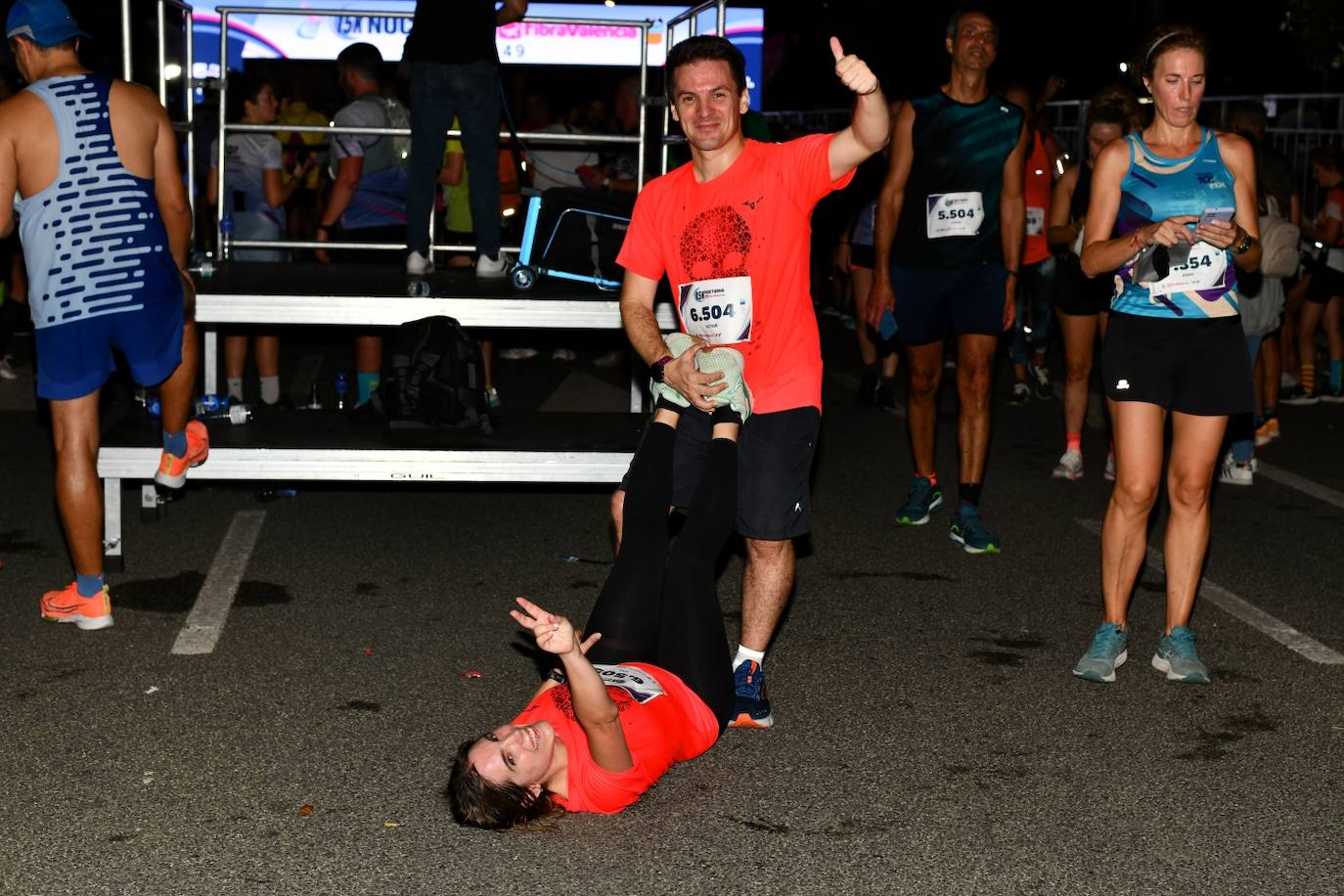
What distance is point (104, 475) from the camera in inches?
265

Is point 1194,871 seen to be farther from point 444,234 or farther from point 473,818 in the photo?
point 444,234

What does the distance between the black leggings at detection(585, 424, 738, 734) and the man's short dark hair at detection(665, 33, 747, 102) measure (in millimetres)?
1127

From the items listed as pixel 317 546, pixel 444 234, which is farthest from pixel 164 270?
pixel 444 234

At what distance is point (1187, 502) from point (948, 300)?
2.23m

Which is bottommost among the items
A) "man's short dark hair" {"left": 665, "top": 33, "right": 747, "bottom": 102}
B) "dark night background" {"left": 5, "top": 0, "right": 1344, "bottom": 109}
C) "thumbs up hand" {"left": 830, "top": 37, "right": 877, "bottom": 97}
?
"thumbs up hand" {"left": 830, "top": 37, "right": 877, "bottom": 97}

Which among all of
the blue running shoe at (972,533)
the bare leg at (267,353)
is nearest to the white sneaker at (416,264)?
the bare leg at (267,353)

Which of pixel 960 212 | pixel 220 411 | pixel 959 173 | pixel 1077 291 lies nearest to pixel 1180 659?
pixel 960 212

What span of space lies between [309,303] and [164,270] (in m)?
1.21

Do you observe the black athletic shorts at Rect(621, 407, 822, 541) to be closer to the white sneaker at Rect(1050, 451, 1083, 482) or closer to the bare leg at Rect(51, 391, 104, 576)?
the bare leg at Rect(51, 391, 104, 576)

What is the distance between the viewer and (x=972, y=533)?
24.4 feet

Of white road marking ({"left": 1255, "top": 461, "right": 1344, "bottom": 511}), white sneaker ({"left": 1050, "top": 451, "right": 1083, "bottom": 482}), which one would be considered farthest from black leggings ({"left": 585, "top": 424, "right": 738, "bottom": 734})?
white road marking ({"left": 1255, "top": 461, "right": 1344, "bottom": 511})

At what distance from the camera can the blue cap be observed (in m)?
5.71

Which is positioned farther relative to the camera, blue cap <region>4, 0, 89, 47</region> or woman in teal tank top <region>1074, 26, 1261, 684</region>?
blue cap <region>4, 0, 89, 47</region>

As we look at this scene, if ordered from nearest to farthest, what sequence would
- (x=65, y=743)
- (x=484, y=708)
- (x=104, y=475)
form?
(x=65, y=743) → (x=484, y=708) → (x=104, y=475)
